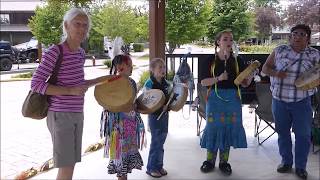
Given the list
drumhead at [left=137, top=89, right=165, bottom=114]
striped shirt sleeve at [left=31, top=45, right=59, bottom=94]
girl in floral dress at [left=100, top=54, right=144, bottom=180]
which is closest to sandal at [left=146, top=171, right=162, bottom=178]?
girl in floral dress at [left=100, top=54, right=144, bottom=180]

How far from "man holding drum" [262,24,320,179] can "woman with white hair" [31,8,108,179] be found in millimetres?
1760

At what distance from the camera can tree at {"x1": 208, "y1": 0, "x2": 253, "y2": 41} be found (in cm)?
803

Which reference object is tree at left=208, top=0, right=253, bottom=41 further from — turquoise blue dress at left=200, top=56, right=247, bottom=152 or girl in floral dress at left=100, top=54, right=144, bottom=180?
girl in floral dress at left=100, top=54, right=144, bottom=180

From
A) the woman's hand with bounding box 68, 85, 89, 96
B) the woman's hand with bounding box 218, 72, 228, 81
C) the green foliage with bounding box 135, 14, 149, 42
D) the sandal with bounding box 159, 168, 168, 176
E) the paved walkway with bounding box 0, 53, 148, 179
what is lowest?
Answer: the paved walkway with bounding box 0, 53, 148, 179

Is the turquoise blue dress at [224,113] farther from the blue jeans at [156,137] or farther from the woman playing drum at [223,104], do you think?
the blue jeans at [156,137]

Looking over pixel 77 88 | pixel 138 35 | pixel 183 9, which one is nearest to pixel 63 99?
pixel 77 88

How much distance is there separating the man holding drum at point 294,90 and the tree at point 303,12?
9.97m

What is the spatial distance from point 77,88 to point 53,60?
0.21m

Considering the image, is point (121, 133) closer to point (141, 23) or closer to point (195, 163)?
point (195, 163)

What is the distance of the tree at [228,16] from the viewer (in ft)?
26.3

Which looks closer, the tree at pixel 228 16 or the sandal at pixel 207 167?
the sandal at pixel 207 167

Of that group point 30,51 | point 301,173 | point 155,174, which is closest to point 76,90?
point 155,174

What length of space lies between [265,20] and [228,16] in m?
4.28

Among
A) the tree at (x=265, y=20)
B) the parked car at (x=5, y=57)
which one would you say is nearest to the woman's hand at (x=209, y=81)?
the tree at (x=265, y=20)
